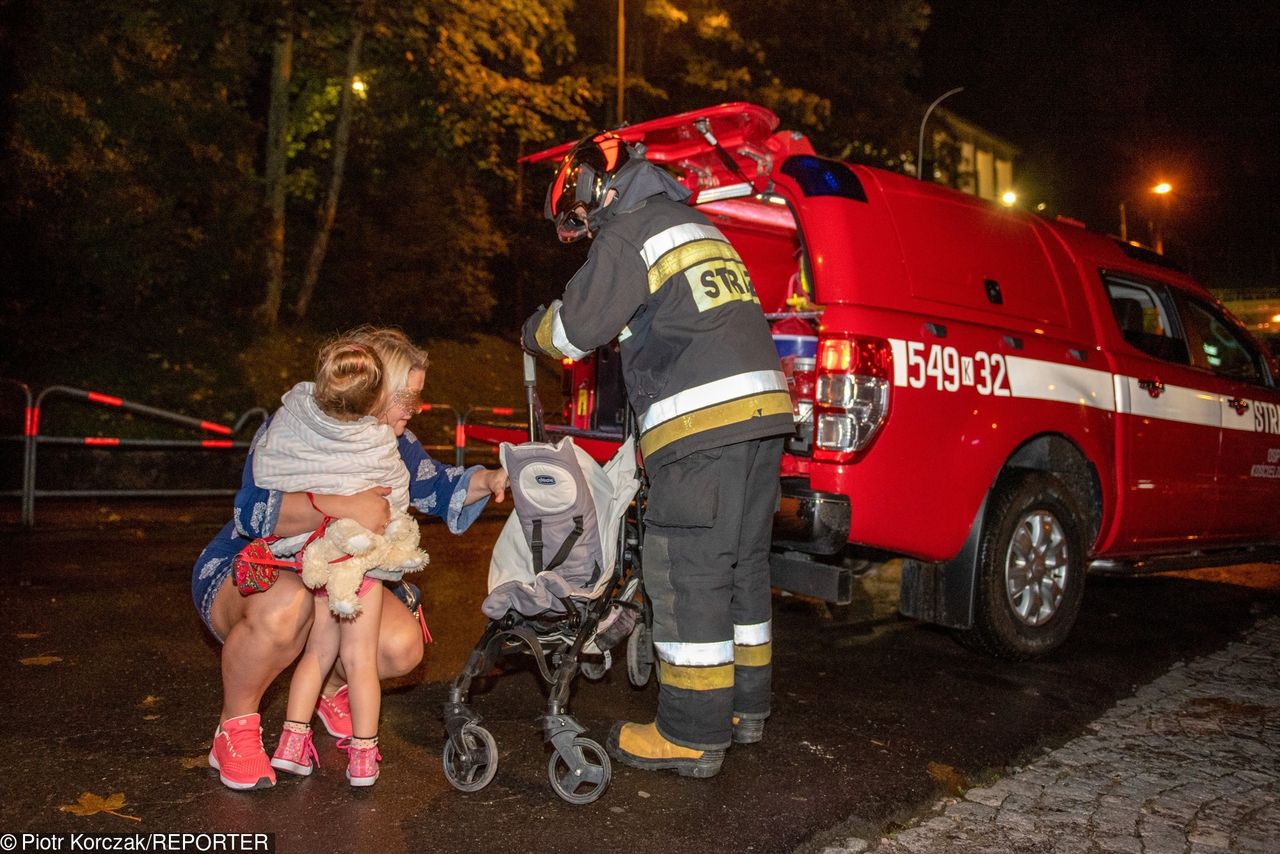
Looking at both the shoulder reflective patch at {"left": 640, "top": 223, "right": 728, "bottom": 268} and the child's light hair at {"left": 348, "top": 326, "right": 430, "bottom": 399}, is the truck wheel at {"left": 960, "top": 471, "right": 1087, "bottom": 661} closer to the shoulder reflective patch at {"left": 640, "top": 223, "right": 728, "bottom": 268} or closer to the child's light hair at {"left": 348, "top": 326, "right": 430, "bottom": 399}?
the shoulder reflective patch at {"left": 640, "top": 223, "right": 728, "bottom": 268}

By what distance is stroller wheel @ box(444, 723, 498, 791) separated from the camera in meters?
3.21

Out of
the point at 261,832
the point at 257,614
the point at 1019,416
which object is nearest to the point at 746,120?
the point at 1019,416

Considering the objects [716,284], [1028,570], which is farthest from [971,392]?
[716,284]

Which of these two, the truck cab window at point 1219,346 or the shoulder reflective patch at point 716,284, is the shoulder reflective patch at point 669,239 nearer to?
the shoulder reflective patch at point 716,284

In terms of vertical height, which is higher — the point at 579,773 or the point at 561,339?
the point at 561,339

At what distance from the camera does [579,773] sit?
3090 millimetres

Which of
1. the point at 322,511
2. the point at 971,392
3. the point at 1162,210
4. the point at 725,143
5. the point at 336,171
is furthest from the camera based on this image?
the point at 1162,210

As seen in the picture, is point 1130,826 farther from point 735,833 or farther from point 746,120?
point 746,120

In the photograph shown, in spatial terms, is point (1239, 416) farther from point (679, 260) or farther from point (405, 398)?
point (405, 398)

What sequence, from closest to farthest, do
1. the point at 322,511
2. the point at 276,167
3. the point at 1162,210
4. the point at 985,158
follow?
the point at 322,511, the point at 276,167, the point at 1162,210, the point at 985,158

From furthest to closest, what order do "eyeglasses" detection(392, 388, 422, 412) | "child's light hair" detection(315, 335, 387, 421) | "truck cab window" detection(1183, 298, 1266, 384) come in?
"truck cab window" detection(1183, 298, 1266, 384) < "eyeglasses" detection(392, 388, 422, 412) < "child's light hair" detection(315, 335, 387, 421)

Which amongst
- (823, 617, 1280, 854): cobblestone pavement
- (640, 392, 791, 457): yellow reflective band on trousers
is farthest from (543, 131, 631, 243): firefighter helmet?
(823, 617, 1280, 854): cobblestone pavement

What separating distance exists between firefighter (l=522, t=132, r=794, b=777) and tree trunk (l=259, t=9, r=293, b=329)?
13.7 metres

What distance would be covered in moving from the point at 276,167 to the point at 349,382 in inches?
592
